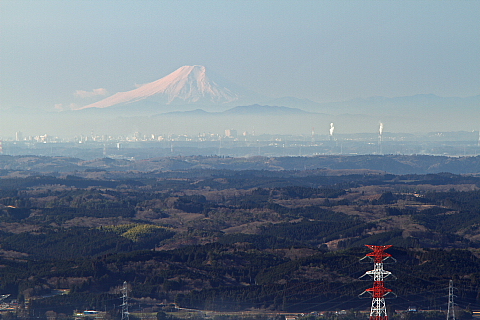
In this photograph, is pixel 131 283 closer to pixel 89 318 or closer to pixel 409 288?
pixel 89 318

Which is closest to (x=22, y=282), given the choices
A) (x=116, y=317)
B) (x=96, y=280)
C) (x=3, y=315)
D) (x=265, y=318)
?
(x=96, y=280)

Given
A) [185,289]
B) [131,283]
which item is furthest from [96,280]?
[185,289]

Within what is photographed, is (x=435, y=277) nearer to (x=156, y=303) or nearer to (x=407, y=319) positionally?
(x=407, y=319)

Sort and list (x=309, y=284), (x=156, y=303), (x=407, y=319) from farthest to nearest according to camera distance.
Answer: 1. (x=309, y=284)
2. (x=156, y=303)
3. (x=407, y=319)

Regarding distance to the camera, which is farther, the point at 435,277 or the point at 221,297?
the point at 435,277

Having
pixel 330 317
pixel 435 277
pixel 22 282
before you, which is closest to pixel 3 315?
pixel 22 282

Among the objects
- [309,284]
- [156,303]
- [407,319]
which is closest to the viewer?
[407,319]

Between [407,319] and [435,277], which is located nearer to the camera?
[407,319]
